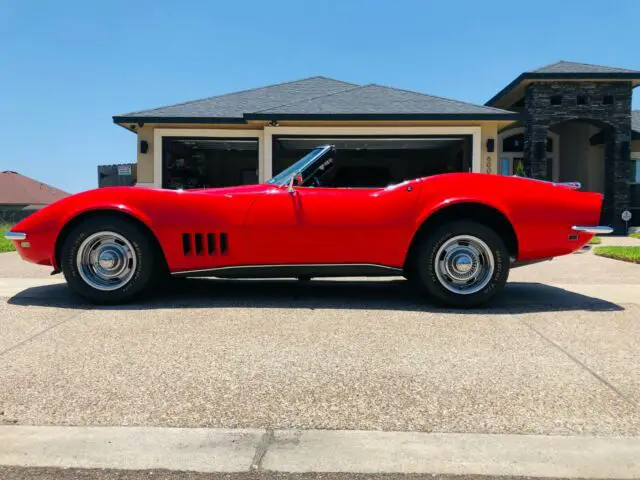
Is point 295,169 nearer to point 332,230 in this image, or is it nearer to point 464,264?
point 332,230

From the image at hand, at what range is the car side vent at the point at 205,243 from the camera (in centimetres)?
416

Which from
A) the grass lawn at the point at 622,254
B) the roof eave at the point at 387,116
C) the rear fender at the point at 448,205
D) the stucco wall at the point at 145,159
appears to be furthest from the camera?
the stucco wall at the point at 145,159

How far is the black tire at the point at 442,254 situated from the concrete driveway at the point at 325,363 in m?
0.15

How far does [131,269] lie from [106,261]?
224mm

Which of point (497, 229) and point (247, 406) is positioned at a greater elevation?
point (497, 229)

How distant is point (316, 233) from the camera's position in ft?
13.6

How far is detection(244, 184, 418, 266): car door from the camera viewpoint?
4.14 m

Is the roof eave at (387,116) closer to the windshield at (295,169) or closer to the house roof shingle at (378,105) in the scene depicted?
the house roof shingle at (378,105)

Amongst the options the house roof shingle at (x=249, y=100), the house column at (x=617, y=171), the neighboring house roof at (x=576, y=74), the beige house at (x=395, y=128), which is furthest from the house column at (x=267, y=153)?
the house column at (x=617, y=171)

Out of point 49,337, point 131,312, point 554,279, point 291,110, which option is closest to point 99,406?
point 49,337

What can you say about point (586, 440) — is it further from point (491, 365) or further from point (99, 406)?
point (99, 406)

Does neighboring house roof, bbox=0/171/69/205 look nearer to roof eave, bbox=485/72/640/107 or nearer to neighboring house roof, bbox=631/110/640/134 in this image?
roof eave, bbox=485/72/640/107

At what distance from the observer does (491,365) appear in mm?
2842

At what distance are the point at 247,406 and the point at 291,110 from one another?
969cm
